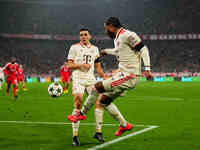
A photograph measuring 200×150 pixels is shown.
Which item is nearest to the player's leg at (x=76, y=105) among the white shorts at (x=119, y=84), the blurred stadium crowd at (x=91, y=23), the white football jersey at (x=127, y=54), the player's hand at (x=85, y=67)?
the player's hand at (x=85, y=67)

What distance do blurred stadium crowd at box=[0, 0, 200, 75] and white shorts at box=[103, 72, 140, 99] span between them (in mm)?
51622

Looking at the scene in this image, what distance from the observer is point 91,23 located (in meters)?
64.0

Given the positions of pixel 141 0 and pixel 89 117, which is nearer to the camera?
pixel 89 117

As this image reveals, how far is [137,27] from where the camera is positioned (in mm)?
62656

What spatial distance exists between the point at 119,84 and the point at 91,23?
192ft

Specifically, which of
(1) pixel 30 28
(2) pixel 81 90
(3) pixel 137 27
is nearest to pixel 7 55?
(1) pixel 30 28

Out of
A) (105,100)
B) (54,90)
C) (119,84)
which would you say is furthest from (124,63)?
(54,90)

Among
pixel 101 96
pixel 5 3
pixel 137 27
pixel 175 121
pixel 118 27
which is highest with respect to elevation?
pixel 5 3

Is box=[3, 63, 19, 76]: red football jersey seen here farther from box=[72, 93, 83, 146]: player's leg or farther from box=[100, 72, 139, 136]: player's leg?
box=[100, 72, 139, 136]: player's leg

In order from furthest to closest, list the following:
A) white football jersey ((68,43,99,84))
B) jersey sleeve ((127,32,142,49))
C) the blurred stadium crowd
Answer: the blurred stadium crowd, white football jersey ((68,43,99,84)), jersey sleeve ((127,32,142,49))

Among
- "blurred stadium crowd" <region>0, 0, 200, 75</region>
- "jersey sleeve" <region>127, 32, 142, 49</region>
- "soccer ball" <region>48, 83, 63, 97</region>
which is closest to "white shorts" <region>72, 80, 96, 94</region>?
"jersey sleeve" <region>127, 32, 142, 49</region>

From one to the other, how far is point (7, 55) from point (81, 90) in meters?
51.6

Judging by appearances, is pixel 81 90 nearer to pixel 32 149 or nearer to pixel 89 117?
pixel 32 149

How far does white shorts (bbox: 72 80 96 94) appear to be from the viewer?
715 centimetres
